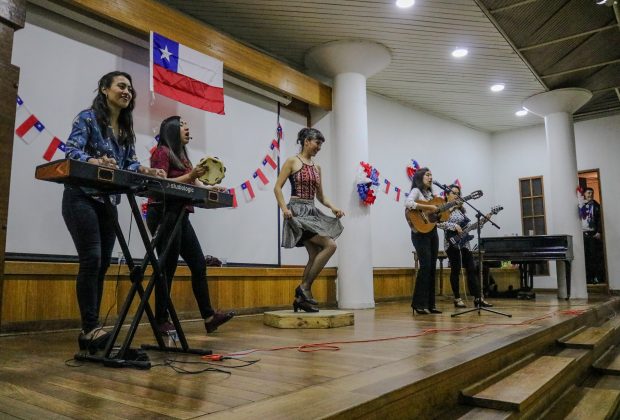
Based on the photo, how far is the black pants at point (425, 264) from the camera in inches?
184

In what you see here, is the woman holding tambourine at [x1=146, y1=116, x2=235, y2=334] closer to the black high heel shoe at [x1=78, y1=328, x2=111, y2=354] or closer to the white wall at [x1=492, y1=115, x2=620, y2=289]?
the black high heel shoe at [x1=78, y1=328, x2=111, y2=354]

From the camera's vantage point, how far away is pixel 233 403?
58.2 inches

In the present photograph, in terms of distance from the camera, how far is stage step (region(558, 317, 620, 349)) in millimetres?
3631

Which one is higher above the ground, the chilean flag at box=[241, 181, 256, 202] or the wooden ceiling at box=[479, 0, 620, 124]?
the wooden ceiling at box=[479, 0, 620, 124]

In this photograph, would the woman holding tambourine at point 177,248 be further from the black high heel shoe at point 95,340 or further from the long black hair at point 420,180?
the long black hair at point 420,180

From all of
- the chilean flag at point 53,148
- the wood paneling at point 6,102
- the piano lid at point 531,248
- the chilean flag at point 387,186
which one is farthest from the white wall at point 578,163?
the wood paneling at point 6,102

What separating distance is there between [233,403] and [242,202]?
423 centimetres

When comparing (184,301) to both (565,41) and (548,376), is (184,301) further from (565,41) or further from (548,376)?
(565,41)

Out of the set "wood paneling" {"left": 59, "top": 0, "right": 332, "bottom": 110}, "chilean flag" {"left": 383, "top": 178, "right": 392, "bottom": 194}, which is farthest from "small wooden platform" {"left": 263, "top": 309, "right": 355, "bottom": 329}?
"chilean flag" {"left": 383, "top": 178, "right": 392, "bottom": 194}

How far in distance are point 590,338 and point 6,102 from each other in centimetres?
437

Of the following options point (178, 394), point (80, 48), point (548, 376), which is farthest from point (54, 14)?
point (548, 376)

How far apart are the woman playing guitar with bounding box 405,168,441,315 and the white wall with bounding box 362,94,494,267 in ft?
8.65

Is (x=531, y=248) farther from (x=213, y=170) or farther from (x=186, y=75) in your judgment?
(x=213, y=170)

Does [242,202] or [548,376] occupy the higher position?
[242,202]
